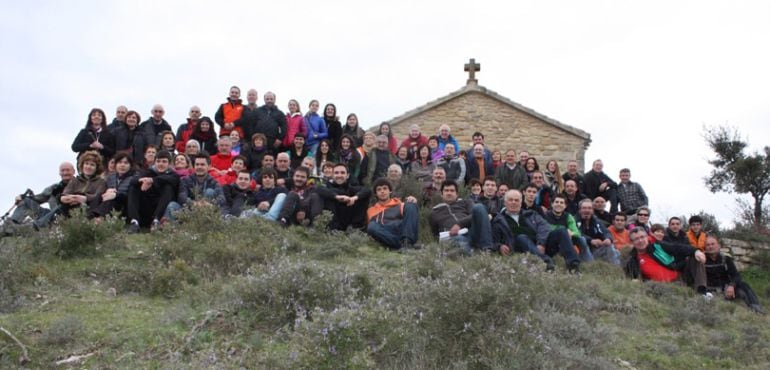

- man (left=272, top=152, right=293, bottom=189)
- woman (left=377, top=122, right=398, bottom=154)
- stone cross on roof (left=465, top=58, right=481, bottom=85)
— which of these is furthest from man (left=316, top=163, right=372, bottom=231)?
stone cross on roof (left=465, top=58, right=481, bottom=85)

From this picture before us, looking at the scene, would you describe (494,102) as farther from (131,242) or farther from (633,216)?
(131,242)

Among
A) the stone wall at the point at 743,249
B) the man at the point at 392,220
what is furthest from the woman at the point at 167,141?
the stone wall at the point at 743,249

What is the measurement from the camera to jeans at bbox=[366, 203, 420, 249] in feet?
31.0

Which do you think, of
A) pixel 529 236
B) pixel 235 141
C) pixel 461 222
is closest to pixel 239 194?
pixel 235 141

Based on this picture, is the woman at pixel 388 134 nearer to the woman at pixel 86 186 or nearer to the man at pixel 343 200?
the man at pixel 343 200

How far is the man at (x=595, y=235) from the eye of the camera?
9.95 m

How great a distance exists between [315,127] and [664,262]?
601cm

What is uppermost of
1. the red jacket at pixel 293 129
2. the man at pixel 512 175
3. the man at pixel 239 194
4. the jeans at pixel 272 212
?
the red jacket at pixel 293 129

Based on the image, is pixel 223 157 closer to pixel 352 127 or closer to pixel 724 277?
pixel 352 127

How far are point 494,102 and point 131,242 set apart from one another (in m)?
11.4

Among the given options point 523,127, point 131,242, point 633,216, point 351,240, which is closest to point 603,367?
point 351,240

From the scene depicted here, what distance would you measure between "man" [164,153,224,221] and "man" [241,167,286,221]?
504 mm

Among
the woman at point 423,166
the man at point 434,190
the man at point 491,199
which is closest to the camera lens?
the man at point 491,199

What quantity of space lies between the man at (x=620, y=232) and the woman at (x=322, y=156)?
4517 millimetres
